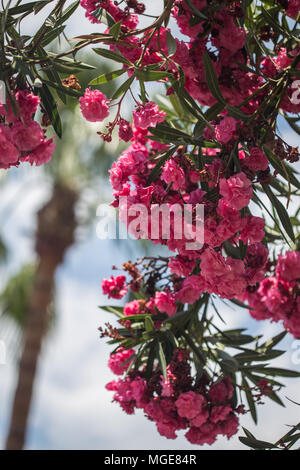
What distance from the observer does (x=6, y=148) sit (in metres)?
1.21

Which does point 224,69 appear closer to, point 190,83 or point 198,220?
point 190,83

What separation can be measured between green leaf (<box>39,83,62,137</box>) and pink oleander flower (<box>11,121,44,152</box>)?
4.1 inches

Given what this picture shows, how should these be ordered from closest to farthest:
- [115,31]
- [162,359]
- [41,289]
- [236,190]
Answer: [236,190] < [115,31] < [162,359] < [41,289]

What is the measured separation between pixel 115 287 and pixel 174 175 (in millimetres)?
642

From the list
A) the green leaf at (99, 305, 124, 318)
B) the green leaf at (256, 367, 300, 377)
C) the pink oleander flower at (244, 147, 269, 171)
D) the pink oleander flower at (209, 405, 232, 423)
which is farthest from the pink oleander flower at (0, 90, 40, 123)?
the green leaf at (256, 367, 300, 377)

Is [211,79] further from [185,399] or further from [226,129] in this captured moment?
[185,399]

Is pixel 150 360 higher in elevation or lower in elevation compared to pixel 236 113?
lower

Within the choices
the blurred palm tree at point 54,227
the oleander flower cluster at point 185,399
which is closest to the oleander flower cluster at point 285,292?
the oleander flower cluster at point 185,399

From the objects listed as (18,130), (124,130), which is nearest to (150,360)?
(124,130)

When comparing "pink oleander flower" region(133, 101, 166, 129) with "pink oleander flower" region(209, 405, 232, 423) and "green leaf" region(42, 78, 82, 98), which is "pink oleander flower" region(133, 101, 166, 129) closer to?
"green leaf" region(42, 78, 82, 98)

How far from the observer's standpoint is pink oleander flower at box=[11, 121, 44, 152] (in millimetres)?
1237

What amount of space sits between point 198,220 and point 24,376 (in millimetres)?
5484

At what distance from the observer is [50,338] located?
25.1 ft
